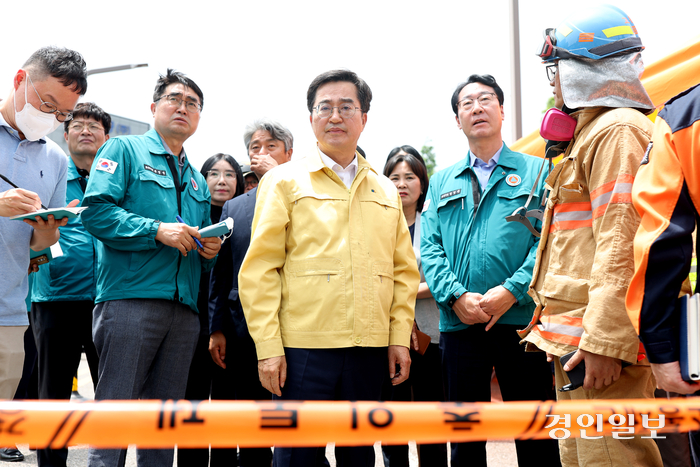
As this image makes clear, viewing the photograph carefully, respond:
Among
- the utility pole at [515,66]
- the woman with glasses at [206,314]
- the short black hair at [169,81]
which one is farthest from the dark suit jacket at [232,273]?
the utility pole at [515,66]

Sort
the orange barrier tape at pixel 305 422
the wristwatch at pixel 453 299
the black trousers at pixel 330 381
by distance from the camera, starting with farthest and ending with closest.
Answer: the wristwatch at pixel 453 299 → the black trousers at pixel 330 381 → the orange barrier tape at pixel 305 422

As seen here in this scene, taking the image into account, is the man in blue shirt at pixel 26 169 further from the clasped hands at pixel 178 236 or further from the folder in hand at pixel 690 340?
the folder in hand at pixel 690 340

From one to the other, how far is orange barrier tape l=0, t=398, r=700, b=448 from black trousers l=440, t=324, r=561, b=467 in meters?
1.49

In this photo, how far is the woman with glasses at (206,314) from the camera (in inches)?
142

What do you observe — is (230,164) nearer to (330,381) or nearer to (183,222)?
(183,222)

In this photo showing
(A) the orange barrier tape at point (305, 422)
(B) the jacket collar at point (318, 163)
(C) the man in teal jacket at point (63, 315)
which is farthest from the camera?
(C) the man in teal jacket at point (63, 315)

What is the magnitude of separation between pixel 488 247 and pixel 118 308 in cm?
217

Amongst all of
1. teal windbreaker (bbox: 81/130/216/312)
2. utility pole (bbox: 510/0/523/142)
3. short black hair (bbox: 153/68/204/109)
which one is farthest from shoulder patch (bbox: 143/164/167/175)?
utility pole (bbox: 510/0/523/142)

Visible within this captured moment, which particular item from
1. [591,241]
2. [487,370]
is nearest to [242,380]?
[487,370]

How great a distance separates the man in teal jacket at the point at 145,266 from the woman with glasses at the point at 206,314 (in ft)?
1.75

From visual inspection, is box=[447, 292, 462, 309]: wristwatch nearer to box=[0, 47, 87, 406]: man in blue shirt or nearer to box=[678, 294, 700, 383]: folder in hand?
box=[678, 294, 700, 383]: folder in hand

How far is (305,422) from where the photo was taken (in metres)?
1.52

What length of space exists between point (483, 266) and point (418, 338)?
0.73 m

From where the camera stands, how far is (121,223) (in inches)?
115
